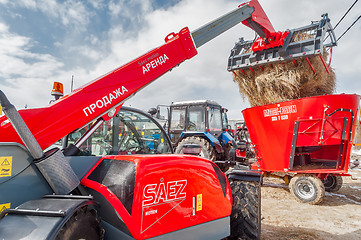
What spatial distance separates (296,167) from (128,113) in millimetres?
4051

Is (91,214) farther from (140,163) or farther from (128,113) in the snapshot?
(128,113)

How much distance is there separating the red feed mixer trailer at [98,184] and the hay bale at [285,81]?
11.6 ft

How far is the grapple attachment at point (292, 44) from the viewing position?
15.6 feet

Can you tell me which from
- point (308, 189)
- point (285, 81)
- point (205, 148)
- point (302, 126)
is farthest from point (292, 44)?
point (205, 148)

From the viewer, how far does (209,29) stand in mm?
3117

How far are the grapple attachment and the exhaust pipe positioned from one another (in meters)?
4.69

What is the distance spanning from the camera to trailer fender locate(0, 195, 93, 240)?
44.8 inches

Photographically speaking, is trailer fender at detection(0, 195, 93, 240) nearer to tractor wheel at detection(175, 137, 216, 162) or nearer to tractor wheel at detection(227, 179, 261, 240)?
tractor wheel at detection(227, 179, 261, 240)

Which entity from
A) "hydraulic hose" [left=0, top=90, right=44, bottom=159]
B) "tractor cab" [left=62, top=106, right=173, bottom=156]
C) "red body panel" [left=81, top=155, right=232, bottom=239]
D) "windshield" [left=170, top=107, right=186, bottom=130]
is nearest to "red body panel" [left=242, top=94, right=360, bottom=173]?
"tractor cab" [left=62, top=106, right=173, bottom=156]

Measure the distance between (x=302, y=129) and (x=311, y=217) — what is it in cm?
159

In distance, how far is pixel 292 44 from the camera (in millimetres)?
4918

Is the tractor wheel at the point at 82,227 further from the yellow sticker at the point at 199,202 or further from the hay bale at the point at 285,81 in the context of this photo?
the hay bale at the point at 285,81

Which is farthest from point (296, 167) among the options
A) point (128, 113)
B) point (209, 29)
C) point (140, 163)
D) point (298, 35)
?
point (140, 163)

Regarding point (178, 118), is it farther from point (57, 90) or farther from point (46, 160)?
point (46, 160)
